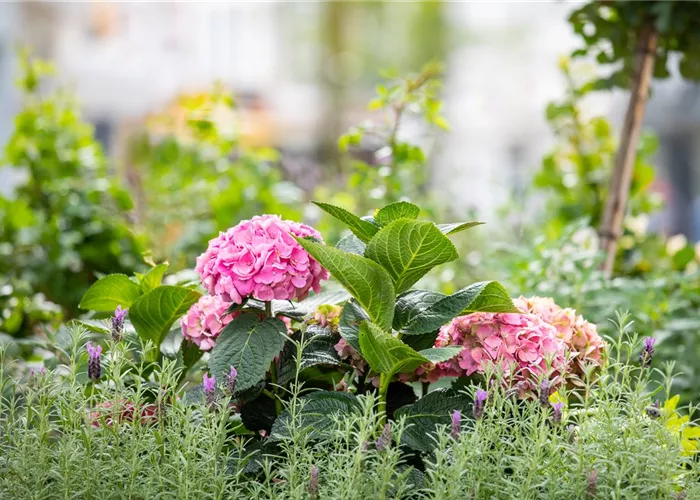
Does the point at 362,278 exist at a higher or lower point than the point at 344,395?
higher

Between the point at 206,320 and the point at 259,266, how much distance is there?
0.22 meters

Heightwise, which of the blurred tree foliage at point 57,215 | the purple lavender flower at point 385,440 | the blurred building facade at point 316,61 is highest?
the purple lavender flower at point 385,440

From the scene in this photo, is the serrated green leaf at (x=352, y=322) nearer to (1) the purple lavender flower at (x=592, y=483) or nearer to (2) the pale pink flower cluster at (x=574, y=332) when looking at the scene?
(2) the pale pink flower cluster at (x=574, y=332)

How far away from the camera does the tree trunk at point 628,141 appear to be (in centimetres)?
285

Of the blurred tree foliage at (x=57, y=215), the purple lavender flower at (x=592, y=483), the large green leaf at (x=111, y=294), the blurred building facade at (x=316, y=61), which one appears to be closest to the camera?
the purple lavender flower at (x=592, y=483)

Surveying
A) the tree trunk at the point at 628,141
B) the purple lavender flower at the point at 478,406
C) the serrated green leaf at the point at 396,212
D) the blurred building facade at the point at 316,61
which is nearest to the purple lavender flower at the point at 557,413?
the purple lavender flower at the point at 478,406

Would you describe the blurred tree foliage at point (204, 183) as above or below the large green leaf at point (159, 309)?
below

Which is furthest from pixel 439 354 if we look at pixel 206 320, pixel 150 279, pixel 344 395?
pixel 150 279

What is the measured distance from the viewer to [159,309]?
5.38ft

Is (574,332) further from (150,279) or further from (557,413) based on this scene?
(150,279)

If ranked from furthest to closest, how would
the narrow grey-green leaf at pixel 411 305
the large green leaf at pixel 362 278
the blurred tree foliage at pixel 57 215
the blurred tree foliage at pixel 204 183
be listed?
the blurred tree foliage at pixel 204 183, the blurred tree foliage at pixel 57 215, the narrow grey-green leaf at pixel 411 305, the large green leaf at pixel 362 278

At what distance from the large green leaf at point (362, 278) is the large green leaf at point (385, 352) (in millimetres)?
47

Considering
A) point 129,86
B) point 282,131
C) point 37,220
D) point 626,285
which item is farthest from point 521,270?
point 282,131

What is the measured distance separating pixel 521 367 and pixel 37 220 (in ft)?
7.22
